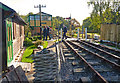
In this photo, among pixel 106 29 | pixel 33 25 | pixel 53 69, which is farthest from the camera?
pixel 33 25

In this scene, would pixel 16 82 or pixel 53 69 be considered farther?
pixel 53 69

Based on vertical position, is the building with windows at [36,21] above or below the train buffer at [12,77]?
above

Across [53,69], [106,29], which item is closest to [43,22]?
[106,29]

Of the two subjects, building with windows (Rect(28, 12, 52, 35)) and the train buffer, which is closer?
the train buffer

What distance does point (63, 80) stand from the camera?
4480 millimetres

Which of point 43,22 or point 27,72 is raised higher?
point 43,22

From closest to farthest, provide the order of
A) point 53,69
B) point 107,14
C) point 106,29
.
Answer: point 53,69, point 106,29, point 107,14

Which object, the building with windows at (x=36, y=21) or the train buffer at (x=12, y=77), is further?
the building with windows at (x=36, y=21)

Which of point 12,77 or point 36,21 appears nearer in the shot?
point 12,77

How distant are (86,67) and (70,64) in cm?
94

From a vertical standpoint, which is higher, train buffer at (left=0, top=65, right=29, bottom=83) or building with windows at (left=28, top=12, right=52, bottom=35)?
building with windows at (left=28, top=12, right=52, bottom=35)

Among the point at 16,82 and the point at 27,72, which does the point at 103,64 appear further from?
the point at 16,82

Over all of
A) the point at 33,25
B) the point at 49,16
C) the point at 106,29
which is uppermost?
the point at 49,16

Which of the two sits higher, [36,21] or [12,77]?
[36,21]
